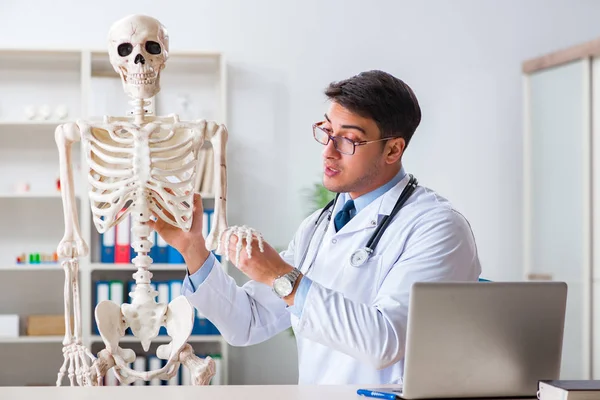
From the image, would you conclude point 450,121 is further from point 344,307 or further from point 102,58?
point 344,307

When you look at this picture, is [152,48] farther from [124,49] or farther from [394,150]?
[394,150]

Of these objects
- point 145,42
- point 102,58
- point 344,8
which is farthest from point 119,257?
point 145,42

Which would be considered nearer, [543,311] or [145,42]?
[543,311]

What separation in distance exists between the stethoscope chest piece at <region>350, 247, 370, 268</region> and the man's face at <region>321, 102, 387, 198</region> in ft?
0.58

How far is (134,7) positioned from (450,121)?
181 centimetres

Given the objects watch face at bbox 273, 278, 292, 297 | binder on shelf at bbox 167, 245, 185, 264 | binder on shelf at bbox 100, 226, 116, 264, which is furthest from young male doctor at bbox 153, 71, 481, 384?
binder on shelf at bbox 100, 226, 116, 264

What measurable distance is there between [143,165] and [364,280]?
0.62 meters

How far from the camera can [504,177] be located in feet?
14.9

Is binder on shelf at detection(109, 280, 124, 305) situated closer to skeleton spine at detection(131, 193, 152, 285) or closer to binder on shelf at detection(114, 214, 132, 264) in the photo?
binder on shelf at detection(114, 214, 132, 264)

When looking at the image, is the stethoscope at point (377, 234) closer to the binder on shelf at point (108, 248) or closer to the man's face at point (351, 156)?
the man's face at point (351, 156)

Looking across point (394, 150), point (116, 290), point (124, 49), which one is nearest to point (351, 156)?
point (394, 150)

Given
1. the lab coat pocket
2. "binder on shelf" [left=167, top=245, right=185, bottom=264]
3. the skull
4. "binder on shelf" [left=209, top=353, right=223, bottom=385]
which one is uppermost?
the skull

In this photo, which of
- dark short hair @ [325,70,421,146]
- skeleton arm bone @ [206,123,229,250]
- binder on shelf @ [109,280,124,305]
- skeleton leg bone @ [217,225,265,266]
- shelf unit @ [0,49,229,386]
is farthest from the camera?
shelf unit @ [0,49,229,386]

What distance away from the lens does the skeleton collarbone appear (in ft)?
6.54
